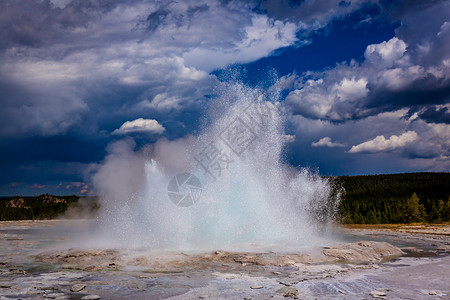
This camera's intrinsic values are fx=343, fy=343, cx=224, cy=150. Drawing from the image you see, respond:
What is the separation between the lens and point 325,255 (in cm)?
1805

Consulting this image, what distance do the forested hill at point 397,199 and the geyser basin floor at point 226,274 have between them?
4883cm

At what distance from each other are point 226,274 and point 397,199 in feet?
245

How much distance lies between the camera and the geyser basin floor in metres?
11.3

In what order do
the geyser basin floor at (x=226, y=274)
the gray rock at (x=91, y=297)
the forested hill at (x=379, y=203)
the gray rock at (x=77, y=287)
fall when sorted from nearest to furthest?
1. the gray rock at (x=91, y=297)
2. the geyser basin floor at (x=226, y=274)
3. the gray rock at (x=77, y=287)
4. the forested hill at (x=379, y=203)

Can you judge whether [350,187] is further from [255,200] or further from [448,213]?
[255,200]

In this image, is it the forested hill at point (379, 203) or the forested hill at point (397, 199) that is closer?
the forested hill at point (397, 199)

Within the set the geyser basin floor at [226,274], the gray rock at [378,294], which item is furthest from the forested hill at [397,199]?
the gray rock at [378,294]

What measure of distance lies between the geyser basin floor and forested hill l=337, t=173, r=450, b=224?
160 feet

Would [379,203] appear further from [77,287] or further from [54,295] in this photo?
[54,295]

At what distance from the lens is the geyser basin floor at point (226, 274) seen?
37.0 ft

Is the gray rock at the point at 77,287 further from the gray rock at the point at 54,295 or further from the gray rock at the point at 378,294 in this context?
the gray rock at the point at 378,294

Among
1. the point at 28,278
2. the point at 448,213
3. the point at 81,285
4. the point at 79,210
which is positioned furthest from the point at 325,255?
the point at 79,210

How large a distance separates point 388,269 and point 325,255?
10.9 ft

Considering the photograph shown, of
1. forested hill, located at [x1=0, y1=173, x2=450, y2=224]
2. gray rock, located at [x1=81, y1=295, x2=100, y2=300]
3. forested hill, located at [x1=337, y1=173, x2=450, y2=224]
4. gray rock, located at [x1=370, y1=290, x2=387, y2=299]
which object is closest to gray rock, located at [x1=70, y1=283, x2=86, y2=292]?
gray rock, located at [x1=81, y1=295, x2=100, y2=300]
